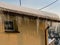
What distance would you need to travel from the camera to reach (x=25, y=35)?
25.7 ft

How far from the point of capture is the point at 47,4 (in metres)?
11.2

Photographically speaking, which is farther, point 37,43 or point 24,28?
point 37,43

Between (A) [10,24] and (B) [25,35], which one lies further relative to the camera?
(B) [25,35]

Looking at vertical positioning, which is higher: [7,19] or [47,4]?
[47,4]

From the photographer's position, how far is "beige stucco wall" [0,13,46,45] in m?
6.75

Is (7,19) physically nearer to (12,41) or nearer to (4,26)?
(4,26)

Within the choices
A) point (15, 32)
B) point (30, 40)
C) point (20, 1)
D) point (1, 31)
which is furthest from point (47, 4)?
point (1, 31)

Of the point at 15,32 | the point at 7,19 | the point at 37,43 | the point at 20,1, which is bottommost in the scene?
the point at 37,43

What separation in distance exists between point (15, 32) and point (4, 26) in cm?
53

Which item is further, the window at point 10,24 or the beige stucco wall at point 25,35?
the window at point 10,24

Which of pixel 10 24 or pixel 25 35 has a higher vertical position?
pixel 10 24

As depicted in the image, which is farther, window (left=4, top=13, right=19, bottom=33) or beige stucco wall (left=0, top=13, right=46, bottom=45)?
window (left=4, top=13, right=19, bottom=33)

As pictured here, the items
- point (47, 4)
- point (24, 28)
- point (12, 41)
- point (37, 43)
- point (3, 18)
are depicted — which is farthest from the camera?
point (47, 4)

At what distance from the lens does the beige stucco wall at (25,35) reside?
266 inches
